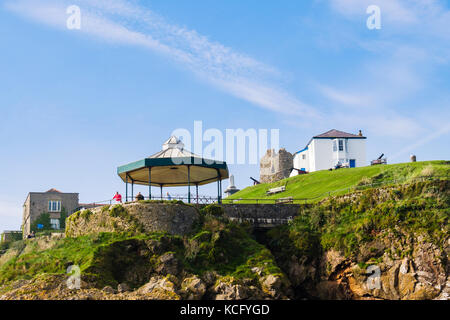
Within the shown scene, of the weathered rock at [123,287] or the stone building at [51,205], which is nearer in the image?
the weathered rock at [123,287]

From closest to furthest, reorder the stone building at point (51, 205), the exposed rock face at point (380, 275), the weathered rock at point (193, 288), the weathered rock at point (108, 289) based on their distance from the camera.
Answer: the weathered rock at point (108, 289) < the weathered rock at point (193, 288) < the exposed rock face at point (380, 275) < the stone building at point (51, 205)

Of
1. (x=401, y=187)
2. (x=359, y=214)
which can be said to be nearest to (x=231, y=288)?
(x=359, y=214)

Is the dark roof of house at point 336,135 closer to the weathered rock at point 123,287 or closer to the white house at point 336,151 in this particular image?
the white house at point 336,151

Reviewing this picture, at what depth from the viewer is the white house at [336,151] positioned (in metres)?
73.5

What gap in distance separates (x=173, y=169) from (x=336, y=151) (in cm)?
3256

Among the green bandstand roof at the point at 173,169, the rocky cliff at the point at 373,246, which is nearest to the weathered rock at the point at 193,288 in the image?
the rocky cliff at the point at 373,246

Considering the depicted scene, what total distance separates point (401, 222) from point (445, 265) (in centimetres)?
405

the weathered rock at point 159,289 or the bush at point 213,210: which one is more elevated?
the bush at point 213,210

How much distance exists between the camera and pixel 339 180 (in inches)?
2271

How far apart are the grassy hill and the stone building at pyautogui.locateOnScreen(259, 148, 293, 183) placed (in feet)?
36.2

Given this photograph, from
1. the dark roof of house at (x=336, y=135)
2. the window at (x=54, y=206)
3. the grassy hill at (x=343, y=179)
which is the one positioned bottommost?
the window at (x=54, y=206)

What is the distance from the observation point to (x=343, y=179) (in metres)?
57.6

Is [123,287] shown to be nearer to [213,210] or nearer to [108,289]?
[108,289]

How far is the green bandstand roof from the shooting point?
4288 centimetres
